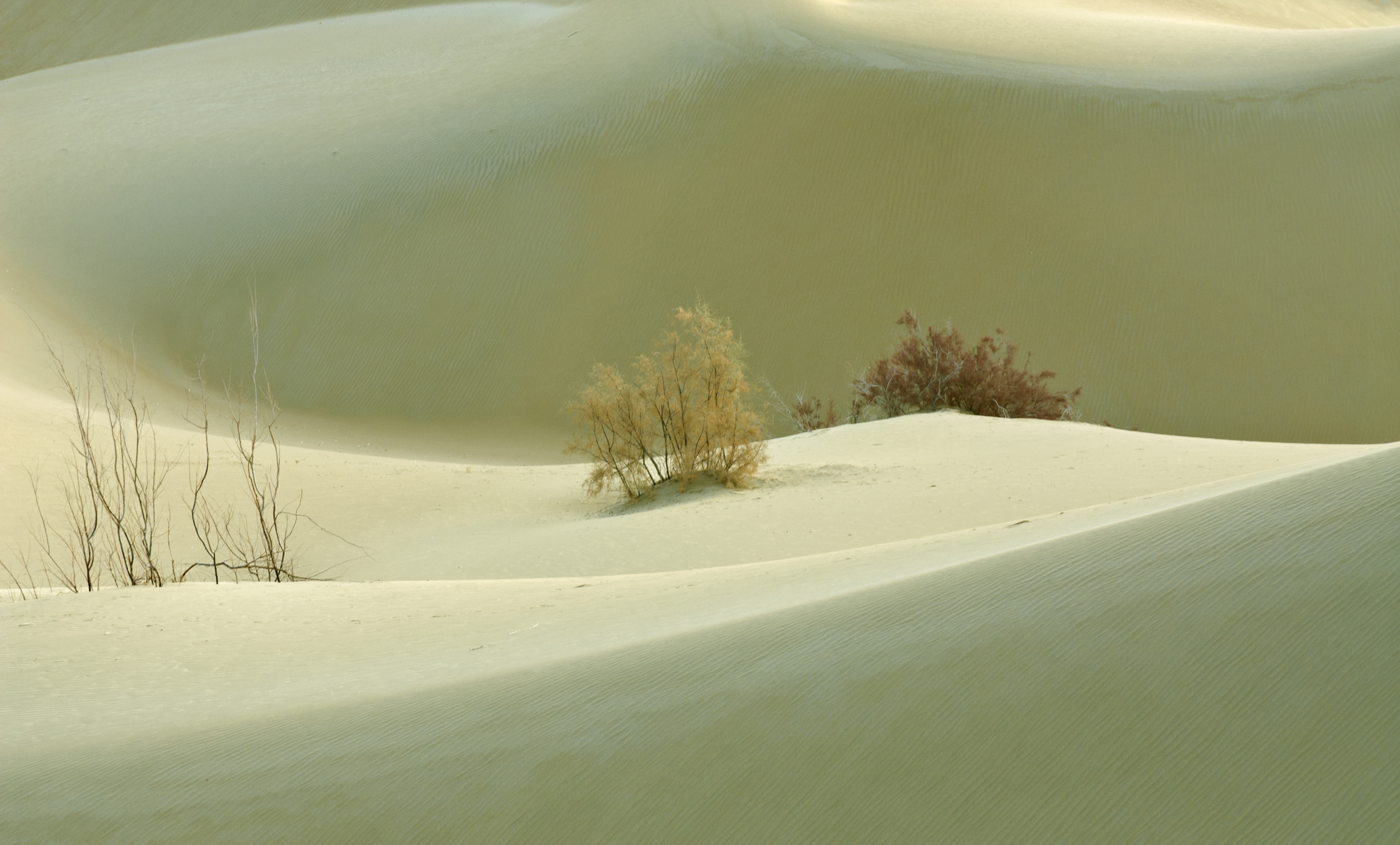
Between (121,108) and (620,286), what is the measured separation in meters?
13.1

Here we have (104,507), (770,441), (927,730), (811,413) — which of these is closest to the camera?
(927,730)

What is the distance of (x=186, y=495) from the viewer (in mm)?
12594

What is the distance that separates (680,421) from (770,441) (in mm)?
3362

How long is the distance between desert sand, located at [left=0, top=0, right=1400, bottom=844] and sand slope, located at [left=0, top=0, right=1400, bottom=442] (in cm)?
8

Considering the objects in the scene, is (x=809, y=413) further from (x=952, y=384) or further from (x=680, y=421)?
(x=680, y=421)

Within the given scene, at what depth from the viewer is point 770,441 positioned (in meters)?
15.2

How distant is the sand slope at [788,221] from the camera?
62.0 feet

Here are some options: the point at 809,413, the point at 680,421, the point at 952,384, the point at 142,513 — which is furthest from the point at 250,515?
the point at 952,384

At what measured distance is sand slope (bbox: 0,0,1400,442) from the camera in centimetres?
1889

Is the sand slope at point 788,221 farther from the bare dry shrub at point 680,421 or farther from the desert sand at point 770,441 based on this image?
the bare dry shrub at point 680,421

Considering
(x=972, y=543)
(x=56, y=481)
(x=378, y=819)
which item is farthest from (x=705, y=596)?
(x=56, y=481)

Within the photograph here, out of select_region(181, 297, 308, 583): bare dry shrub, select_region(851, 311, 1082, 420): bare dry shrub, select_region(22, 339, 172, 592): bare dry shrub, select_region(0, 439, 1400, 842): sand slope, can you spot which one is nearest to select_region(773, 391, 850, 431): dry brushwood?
select_region(851, 311, 1082, 420): bare dry shrub

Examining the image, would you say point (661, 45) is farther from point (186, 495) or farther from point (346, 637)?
point (346, 637)

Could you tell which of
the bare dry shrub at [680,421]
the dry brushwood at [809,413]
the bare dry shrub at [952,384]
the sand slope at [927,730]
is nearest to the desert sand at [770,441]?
the sand slope at [927,730]
